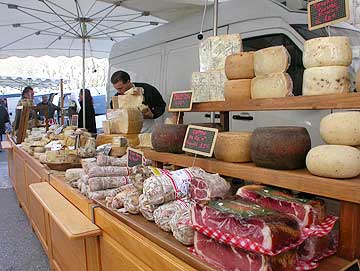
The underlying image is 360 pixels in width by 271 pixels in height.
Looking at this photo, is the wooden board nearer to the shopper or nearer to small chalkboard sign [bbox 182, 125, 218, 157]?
small chalkboard sign [bbox 182, 125, 218, 157]

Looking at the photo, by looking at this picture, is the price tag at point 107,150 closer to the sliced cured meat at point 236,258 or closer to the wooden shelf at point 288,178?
the wooden shelf at point 288,178

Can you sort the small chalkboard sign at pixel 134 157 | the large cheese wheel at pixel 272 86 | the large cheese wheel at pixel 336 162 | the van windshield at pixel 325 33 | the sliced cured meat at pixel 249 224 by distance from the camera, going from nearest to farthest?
1. the sliced cured meat at pixel 249 224
2. the large cheese wheel at pixel 336 162
3. the large cheese wheel at pixel 272 86
4. the small chalkboard sign at pixel 134 157
5. the van windshield at pixel 325 33

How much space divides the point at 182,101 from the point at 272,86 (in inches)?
16.1

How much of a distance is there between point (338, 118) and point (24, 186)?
327cm

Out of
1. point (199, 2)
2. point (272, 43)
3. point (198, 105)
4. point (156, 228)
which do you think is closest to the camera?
point (156, 228)

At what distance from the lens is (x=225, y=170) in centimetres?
113

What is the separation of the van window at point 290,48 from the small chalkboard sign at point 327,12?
1341 millimetres

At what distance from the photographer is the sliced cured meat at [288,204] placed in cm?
87

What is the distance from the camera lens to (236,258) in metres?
0.75

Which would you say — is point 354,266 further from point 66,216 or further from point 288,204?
point 66,216

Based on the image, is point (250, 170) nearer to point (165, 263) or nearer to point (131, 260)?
point (165, 263)

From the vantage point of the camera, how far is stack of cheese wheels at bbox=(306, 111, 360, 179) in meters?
0.82

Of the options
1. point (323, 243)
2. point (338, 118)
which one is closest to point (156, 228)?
point (323, 243)

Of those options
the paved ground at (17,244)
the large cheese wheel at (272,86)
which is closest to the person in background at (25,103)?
the paved ground at (17,244)
